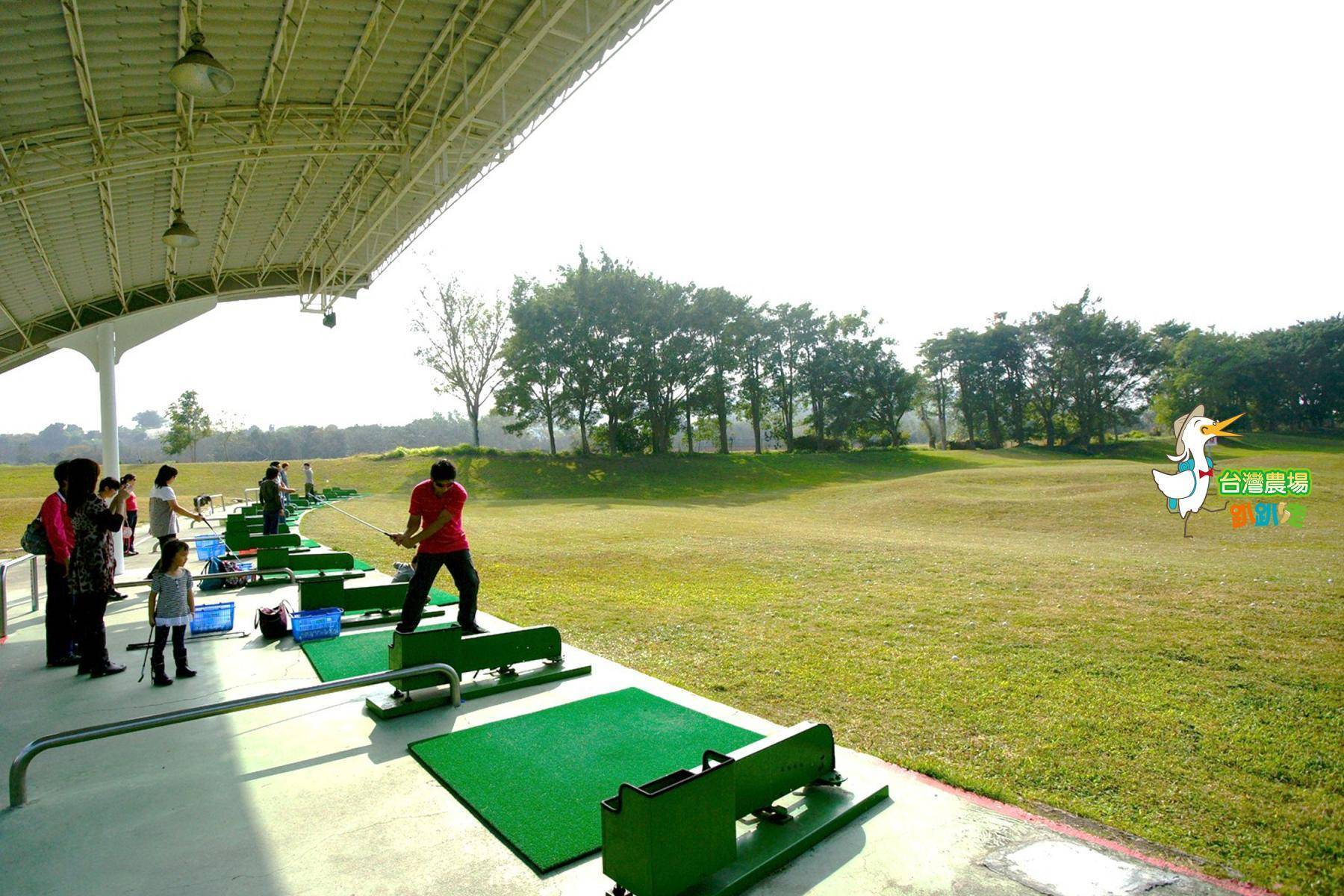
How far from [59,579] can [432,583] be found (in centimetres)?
335

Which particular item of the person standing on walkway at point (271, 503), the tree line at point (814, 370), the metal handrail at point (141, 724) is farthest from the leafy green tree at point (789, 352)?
the metal handrail at point (141, 724)

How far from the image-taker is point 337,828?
337 cm

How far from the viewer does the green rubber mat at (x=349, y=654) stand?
596cm

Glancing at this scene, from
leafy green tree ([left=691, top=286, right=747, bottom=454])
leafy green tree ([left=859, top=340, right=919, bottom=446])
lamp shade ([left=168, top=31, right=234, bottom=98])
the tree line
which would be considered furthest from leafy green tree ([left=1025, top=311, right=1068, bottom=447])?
lamp shade ([left=168, top=31, right=234, bottom=98])

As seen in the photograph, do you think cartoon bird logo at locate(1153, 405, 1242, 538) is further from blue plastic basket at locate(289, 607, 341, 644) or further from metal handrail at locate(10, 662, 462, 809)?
metal handrail at locate(10, 662, 462, 809)

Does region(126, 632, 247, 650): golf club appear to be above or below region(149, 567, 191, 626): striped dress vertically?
below

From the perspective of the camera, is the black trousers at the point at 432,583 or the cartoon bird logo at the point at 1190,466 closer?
the black trousers at the point at 432,583

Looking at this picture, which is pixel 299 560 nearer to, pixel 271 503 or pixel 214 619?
pixel 214 619

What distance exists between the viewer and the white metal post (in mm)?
11820

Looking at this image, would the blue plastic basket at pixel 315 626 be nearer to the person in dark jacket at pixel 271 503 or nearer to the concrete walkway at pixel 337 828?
the concrete walkway at pixel 337 828

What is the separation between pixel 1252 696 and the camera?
489cm

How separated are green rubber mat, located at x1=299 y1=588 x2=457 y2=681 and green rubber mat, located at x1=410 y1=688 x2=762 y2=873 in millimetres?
1428

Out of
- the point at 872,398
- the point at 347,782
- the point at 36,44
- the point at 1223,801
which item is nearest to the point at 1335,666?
the point at 1223,801

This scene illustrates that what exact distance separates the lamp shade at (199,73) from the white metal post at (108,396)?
313 inches
